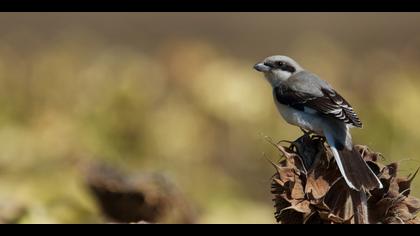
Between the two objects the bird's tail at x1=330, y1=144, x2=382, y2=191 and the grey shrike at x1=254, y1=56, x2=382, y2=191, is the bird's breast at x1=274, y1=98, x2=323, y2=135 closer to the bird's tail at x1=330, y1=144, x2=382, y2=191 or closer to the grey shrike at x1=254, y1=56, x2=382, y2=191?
the grey shrike at x1=254, y1=56, x2=382, y2=191

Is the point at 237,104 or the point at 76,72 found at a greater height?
the point at 76,72

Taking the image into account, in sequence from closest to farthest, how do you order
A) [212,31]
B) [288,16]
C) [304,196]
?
Result: [304,196], [212,31], [288,16]

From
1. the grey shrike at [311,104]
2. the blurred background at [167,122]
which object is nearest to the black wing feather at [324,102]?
the grey shrike at [311,104]

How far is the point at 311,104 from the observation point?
174 inches

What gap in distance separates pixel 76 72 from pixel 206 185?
75.2 inches

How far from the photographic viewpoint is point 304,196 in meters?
2.63

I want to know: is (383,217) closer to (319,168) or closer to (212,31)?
(319,168)

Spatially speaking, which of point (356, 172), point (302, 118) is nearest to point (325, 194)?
point (356, 172)

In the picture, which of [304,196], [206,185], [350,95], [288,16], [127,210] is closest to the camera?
[304,196]

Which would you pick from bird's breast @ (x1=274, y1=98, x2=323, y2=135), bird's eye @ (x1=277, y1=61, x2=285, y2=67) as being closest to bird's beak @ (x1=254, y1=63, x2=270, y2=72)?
bird's eye @ (x1=277, y1=61, x2=285, y2=67)

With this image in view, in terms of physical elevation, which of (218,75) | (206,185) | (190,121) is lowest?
(206,185)

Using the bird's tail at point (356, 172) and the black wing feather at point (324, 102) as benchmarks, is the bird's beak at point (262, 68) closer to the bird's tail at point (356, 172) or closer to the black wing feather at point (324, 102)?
the black wing feather at point (324, 102)

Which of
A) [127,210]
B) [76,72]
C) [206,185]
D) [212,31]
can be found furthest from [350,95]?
[212,31]

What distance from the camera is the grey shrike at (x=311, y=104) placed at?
3.92 m
